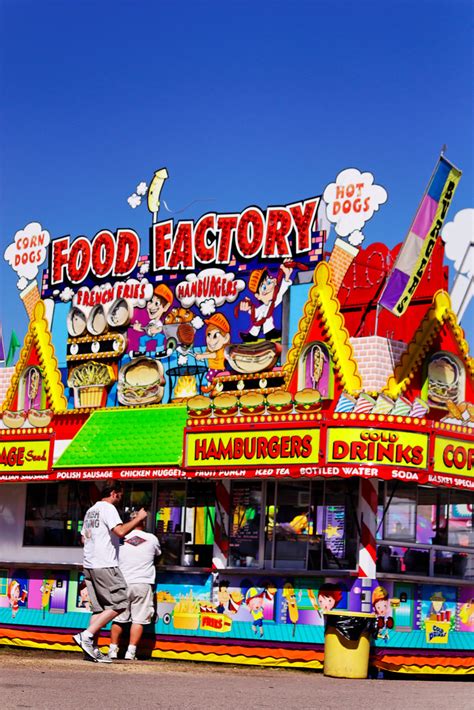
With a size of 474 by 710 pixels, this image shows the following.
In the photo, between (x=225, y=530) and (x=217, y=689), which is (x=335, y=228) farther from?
(x=217, y=689)

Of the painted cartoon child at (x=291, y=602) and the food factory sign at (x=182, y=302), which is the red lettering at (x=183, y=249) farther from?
the painted cartoon child at (x=291, y=602)

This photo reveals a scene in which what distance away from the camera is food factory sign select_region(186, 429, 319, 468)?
16891 millimetres

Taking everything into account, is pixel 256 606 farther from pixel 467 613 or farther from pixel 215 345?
pixel 215 345

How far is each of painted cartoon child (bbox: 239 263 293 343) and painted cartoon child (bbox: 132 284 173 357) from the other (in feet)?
5.10

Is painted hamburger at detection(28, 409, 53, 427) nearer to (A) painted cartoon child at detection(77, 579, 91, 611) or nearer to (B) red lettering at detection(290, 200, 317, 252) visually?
(A) painted cartoon child at detection(77, 579, 91, 611)

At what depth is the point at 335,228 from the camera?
1886 centimetres

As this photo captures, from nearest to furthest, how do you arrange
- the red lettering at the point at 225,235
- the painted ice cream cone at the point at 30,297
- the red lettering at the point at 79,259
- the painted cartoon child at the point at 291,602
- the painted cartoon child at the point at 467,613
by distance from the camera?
the painted cartoon child at the point at 291,602
the painted cartoon child at the point at 467,613
the red lettering at the point at 225,235
the red lettering at the point at 79,259
the painted ice cream cone at the point at 30,297

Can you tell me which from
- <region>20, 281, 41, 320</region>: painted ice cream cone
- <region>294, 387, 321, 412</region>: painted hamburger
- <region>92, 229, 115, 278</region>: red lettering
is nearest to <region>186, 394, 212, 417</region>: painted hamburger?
<region>294, 387, 321, 412</region>: painted hamburger

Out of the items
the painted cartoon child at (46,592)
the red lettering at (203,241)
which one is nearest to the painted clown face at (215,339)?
the red lettering at (203,241)

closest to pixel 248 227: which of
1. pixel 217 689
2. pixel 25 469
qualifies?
pixel 25 469

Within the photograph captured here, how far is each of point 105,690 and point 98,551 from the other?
12.2 feet

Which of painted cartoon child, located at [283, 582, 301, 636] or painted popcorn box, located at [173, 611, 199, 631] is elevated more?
painted cartoon child, located at [283, 582, 301, 636]

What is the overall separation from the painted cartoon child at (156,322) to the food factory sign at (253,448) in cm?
253

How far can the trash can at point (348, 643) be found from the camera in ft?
52.0
